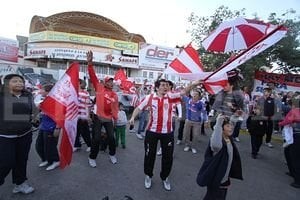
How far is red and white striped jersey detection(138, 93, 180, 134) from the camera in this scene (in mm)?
5062

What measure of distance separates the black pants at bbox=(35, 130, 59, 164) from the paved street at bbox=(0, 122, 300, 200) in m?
0.25

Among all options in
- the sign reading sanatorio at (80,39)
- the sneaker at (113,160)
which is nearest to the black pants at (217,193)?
the sneaker at (113,160)

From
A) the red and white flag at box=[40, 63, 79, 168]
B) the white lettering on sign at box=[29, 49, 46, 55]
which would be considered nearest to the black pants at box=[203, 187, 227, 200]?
the red and white flag at box=[40, 63, 79, 168]

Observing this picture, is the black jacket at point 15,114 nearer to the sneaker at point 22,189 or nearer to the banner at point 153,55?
the sneaker at point 22,189

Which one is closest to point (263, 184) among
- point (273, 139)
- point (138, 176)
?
point (138, 176)

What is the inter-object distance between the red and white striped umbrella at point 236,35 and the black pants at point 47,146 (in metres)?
3.69

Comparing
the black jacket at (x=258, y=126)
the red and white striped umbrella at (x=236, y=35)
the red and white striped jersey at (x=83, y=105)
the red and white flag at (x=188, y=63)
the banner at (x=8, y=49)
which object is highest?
the banner at (x=8, y=49)

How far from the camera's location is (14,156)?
14.3 ft

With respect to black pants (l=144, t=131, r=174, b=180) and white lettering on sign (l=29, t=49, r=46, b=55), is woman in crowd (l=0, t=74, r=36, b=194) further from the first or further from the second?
white lettering on sign (l=29, t=49, r=46, b=55)

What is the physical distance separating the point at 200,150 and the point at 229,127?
493cm

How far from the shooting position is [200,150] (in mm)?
8406

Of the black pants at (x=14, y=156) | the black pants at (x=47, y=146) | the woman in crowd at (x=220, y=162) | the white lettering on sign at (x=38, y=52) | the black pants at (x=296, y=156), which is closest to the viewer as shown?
the woman in crowd at (x=220, y=162)

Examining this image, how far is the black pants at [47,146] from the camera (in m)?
5.73

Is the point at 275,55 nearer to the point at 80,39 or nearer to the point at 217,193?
the point at 217,193
